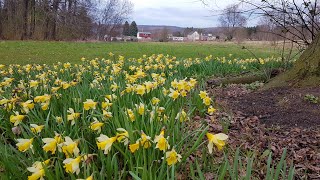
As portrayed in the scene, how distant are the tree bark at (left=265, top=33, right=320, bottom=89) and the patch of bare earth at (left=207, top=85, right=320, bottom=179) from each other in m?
0.19

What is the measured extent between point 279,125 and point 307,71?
4.19 ft

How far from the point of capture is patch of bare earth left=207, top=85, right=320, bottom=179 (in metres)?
2.28

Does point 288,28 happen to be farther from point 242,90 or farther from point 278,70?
point 242,90

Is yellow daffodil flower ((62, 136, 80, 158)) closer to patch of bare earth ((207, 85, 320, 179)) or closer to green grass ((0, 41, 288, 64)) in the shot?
patch of bare earth ((207, 85, 320, 179))

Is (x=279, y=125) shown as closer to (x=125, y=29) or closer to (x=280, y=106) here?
(x=280, y=106)

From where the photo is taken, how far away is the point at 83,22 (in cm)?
3328

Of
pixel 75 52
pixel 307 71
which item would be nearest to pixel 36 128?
pixel 307 71

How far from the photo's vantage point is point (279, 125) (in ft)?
9.19

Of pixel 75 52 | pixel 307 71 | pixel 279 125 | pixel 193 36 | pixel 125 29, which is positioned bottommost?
pixel 279 125

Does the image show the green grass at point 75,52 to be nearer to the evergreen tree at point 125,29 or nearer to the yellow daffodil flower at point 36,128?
the yellow daffodil flower at point 36,128

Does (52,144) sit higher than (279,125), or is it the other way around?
(52,144)

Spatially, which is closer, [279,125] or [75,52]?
[279,125]

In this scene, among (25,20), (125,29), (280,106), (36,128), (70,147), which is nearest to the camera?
(70,147)

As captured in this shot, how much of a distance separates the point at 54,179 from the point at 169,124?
80 cm
